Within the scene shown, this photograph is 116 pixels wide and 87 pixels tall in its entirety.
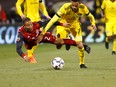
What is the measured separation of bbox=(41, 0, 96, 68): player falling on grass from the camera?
15.5 metres

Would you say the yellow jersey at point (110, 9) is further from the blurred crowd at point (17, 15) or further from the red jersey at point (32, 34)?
the blurred crowd at point (17, 15)

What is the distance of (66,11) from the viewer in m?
15.7

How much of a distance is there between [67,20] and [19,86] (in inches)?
200

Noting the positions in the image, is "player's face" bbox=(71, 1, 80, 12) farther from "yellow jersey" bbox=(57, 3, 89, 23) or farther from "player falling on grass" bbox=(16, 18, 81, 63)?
"player falling on grass" bbox=(16, 18, 81, 63)

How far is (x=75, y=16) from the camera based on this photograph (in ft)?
52.7

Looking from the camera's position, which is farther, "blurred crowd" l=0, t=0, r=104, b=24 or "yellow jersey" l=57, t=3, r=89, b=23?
"blurred crowd" l=0, t=0, r=104, b=24

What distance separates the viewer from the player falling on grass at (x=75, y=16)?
15.5 meters

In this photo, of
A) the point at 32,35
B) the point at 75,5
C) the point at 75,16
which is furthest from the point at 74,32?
the point at 75,5

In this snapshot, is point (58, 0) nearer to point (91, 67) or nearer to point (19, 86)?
point (91, 67)

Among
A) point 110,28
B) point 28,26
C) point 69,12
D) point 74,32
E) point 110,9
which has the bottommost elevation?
point 110,28

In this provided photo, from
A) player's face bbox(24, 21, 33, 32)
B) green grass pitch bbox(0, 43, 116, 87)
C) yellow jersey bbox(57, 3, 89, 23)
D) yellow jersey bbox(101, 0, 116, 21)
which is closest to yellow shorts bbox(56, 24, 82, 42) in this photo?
yellow jersey bbox(57, 3, 89, 23)

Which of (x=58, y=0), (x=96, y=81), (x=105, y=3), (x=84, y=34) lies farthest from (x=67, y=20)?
(x=58, y=0)

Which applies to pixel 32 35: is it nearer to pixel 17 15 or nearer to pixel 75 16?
pixel 75 16

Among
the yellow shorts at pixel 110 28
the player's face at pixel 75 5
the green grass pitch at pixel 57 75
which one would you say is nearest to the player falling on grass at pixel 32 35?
the player's face at pixel 75 5
